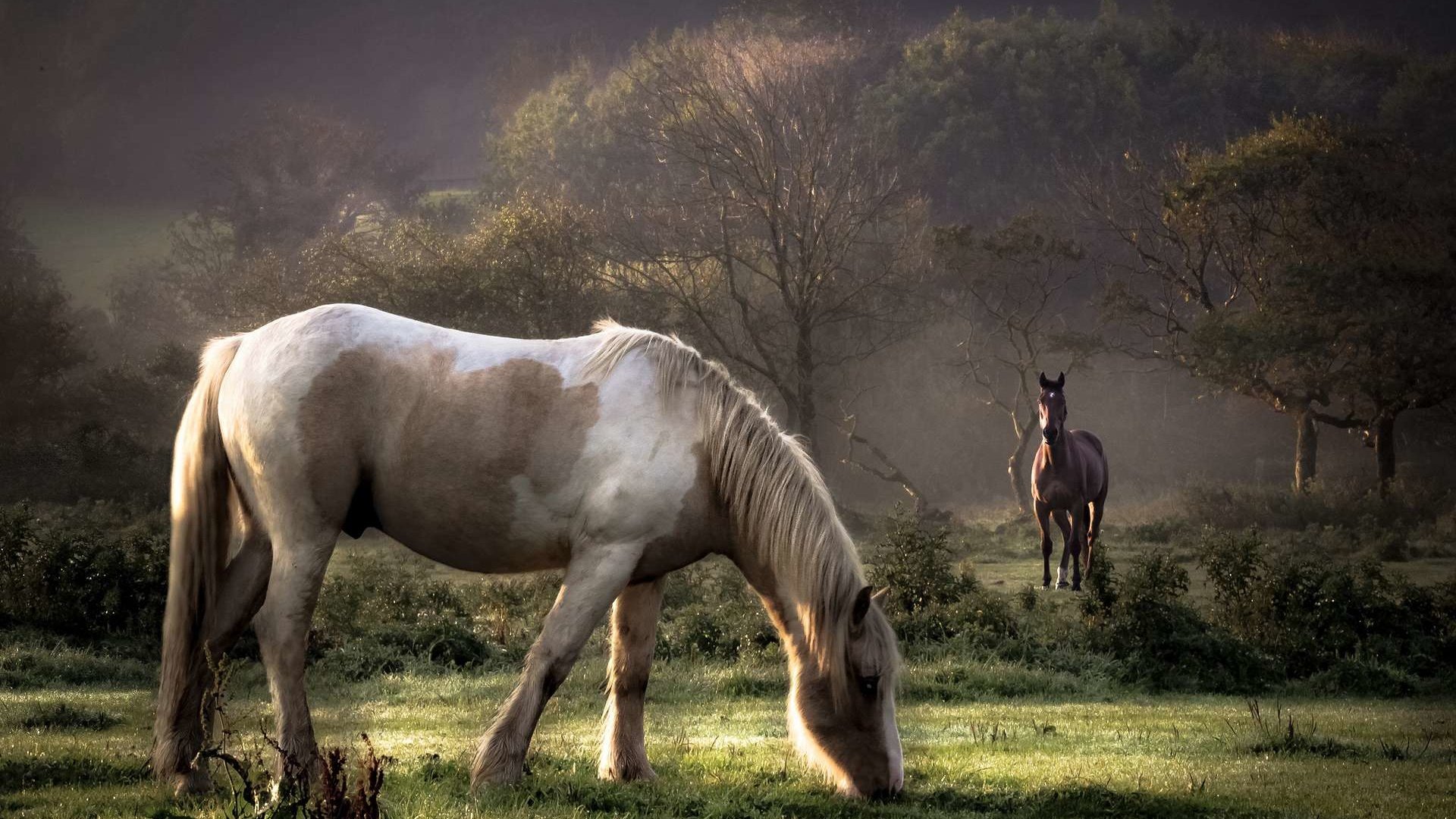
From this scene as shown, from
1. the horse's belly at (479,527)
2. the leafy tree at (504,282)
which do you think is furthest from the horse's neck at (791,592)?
the leafy tree at (504,282)

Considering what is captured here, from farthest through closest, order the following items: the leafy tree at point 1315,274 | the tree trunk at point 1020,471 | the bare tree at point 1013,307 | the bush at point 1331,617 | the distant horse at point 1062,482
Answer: the bare tree at point 1013,307 < the tree trunk at point 1020,471 < the leafy tree at point 1315,274 < the distant horse at point 1062,482 < the bush at point 1331,617

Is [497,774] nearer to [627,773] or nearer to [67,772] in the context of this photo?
[627,773]

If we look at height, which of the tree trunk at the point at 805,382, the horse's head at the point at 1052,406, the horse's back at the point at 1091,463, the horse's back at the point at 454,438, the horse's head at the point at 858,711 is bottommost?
the horse's head at the point at 858,711

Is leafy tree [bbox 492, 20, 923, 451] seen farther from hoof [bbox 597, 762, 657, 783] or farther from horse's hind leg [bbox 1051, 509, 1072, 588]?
hoof [bbox 597, 762, 657, 783]

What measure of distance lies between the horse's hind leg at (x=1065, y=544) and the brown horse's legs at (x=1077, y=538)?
0.25 ft

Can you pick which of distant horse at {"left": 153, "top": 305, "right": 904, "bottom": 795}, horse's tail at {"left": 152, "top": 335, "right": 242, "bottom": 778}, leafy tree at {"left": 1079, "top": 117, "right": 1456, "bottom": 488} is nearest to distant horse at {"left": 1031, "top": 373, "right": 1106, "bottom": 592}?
leafy tree at {"left": 1079, "top": 117, "right": 1456, "bottom": 488}

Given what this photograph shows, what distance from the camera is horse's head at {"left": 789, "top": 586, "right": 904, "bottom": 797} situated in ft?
20.0

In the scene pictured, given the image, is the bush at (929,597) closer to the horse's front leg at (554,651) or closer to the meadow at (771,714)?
the meadow at (771,714)

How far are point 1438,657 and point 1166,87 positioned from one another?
43344 mm

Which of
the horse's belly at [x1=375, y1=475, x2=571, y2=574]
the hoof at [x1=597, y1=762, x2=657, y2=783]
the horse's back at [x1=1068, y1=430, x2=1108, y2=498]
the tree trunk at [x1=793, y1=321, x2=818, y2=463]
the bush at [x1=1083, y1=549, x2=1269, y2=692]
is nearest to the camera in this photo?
the horse's belly at [x1=375, y1=475, x2=571, y2=574]

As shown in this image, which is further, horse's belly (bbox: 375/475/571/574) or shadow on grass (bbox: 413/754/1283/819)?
horse's belly (bbox: 375/475/571/574)

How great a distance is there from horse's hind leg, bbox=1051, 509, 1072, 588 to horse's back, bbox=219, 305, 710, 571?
1158 centimetres

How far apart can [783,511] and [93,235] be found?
203 ft

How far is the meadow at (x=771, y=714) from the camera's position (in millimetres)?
6008
